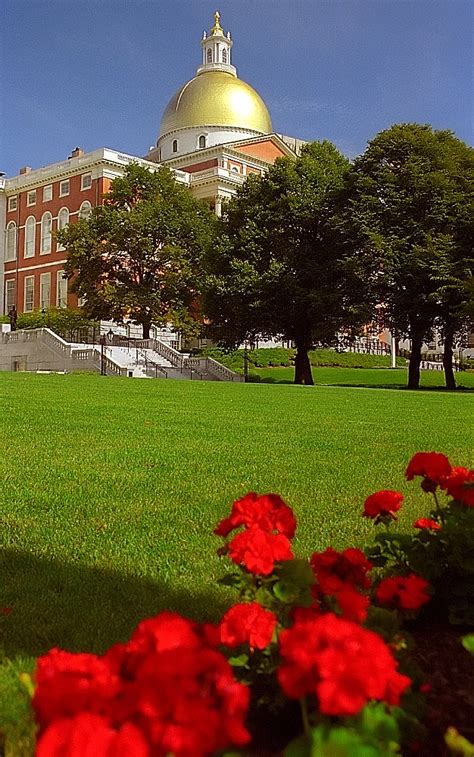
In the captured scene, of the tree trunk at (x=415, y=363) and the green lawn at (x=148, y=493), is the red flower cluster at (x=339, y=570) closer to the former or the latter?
the green lawn at (x=148, y=493)

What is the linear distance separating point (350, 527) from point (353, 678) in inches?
138

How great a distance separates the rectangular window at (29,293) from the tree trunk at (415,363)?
41.9 m

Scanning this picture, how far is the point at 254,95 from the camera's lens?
69.4 metres

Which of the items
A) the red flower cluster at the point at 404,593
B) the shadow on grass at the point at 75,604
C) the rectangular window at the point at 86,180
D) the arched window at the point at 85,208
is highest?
the rectangular window at the point at 86,180

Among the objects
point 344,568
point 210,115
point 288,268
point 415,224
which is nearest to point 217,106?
point 210,115

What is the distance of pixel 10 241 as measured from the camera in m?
67.6

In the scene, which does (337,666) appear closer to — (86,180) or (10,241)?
(86,180)

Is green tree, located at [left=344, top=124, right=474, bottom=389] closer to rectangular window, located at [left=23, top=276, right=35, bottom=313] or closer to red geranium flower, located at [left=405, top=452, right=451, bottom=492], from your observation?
red geranium flower, located at [left=405, top=452, right=451, bottom=492]

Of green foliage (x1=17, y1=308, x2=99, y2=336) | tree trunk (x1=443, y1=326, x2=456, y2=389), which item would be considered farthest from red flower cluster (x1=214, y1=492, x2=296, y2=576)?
green foliage (x1=17, y1=308, x2=99, y2=336)

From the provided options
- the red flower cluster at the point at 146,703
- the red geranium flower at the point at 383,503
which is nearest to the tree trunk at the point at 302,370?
the red geranium flower at the point at 383,503

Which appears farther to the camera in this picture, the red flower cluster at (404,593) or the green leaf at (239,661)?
the red flower cluster at (404,593)

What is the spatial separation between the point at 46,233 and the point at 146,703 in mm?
66224

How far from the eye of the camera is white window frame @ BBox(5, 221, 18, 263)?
67.1 metres

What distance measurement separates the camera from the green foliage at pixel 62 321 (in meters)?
46.8
